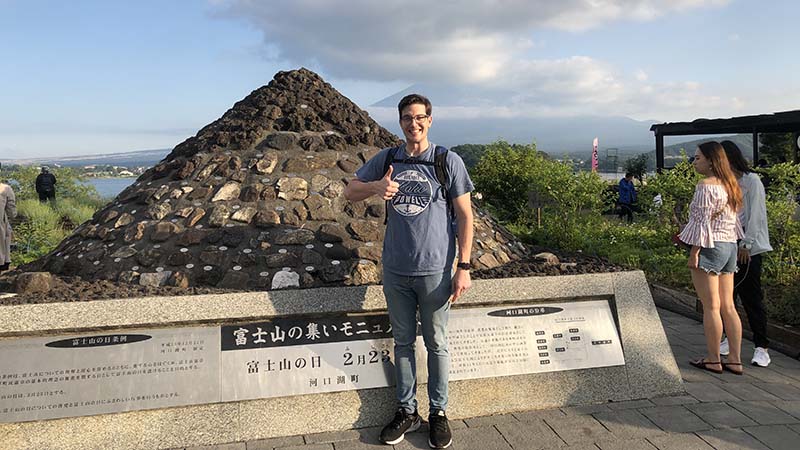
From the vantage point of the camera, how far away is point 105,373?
291 cm

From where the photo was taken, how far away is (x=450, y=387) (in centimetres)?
325

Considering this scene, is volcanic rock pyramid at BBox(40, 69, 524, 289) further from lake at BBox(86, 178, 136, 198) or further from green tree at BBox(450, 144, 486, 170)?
lake at BBox(86, 178, 136, 198)

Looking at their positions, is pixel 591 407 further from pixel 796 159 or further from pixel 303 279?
pixel 796 159

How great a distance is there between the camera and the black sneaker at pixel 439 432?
2801 millimetres

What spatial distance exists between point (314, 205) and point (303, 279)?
0.78 metres

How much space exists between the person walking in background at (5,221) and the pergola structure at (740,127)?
12.8 meters

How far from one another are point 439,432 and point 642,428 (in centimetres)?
120

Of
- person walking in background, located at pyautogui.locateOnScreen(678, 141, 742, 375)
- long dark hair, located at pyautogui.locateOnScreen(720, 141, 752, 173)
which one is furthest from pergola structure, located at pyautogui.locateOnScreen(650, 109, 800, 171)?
person walking in background, located at pyautogui.locateOnScreen(678, 141, 742, 375)

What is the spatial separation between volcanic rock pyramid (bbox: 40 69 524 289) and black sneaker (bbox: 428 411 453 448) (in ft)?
4.57

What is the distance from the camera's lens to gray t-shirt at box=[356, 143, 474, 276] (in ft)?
9.04

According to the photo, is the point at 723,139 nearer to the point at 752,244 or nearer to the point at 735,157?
the point at 735,157

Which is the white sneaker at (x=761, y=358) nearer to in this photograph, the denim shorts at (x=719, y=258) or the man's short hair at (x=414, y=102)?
the denim shorts at (x=719, y=258)

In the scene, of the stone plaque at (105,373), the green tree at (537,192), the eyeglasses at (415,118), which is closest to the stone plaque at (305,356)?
the stone plaque at (105,373)

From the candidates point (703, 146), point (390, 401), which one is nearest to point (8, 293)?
point (390, 401)
